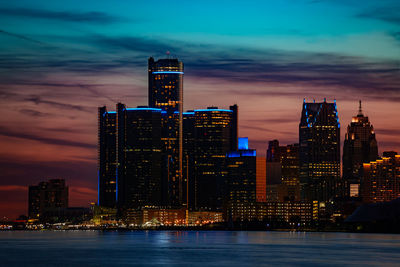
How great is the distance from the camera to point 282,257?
5866 inches

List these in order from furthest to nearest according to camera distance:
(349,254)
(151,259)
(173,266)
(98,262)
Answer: (349,254) < (151,259) < (98,262) < (173,266)

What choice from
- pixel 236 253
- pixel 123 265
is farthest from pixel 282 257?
pixel 123 265

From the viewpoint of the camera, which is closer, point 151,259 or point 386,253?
point 151,259

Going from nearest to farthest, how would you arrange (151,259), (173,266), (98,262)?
(173,266)
(98,262)
(151,259)

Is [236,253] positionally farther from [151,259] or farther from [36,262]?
[36,262]

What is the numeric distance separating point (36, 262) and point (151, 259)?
20.3 metres

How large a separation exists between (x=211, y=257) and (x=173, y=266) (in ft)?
71.6

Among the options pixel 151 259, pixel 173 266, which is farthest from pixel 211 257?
pixel 173 266

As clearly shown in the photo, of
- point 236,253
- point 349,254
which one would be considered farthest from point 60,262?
point 349,254

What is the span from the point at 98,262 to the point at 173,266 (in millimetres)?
15265

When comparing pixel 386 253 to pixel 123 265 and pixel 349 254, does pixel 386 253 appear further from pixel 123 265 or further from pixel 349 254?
pixel 123 265

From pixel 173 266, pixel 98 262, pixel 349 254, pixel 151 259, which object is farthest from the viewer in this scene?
pixel 349 254

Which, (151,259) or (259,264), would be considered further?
(151,259)

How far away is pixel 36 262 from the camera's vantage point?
137 meters
